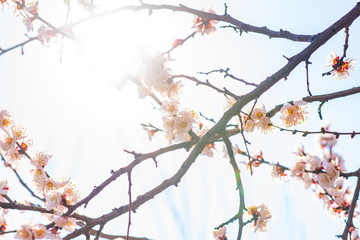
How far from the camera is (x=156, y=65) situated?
1.68 metres

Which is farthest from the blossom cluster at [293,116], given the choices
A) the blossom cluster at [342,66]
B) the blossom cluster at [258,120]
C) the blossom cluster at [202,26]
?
the blossom cluster at [202,26]

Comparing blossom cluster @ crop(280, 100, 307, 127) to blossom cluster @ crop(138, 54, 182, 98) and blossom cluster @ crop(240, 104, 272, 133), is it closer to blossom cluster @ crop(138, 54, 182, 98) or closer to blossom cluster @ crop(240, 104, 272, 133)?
blossom cluster @ crop(240, 104, 272, 133)

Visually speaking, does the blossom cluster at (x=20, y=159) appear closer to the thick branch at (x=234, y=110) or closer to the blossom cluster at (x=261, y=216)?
the thick branch at (x=234, y=110)

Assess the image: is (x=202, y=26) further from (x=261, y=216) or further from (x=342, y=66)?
(x=261, y=216)

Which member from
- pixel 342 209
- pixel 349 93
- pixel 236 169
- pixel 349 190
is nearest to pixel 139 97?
pixel 236 169

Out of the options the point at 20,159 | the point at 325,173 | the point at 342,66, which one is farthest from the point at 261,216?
the point at 20,159

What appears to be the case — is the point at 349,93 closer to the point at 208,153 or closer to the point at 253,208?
the point at 208,153

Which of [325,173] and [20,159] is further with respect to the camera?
[20,159]

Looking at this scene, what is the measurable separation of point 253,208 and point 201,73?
4.48 ft

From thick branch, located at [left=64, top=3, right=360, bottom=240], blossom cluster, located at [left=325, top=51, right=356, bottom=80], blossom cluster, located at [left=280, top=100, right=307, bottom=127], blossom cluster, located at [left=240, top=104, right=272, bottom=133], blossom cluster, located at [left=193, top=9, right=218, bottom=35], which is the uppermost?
blossom cluster, located at [left=193, top=9, right=218, bottom=35]

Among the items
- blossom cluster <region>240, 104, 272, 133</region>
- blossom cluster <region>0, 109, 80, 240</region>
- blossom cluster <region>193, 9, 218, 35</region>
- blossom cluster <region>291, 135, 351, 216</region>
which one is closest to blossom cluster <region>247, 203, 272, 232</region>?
blossom cluster <region>291, 135, 351, 216</region>

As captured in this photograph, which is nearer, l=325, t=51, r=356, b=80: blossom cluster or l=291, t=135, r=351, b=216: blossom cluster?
l=291, t=135, r=351, b=216: blossom cluster

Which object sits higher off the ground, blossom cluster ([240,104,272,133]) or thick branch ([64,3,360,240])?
blossom cluster ([240,104,272,133])

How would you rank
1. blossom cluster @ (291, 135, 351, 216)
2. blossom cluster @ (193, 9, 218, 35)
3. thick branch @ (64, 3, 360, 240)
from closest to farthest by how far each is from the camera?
thick branch @ (64, 3, 360, 240) < blossom cluster @ (291, 135, 351, 216) < blossom cluster @ (193, 9, 218, 35)
